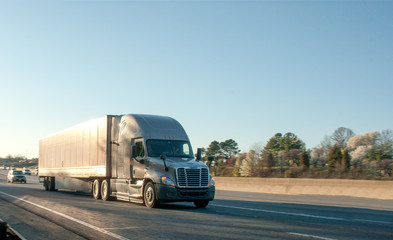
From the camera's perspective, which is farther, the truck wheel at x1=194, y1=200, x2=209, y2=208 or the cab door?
the cab door

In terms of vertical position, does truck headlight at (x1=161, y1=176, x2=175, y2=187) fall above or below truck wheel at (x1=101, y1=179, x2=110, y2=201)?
above

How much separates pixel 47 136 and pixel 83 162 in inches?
407

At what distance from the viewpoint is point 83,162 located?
79.0 ft

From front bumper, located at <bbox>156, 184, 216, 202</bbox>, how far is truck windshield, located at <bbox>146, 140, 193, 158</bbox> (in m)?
1.68

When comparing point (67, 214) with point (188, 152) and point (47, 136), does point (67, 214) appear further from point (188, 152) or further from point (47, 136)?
point (47, 136)

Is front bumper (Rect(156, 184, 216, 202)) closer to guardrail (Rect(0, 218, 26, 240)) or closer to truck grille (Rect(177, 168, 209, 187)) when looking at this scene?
truck grille (Rect(177, 168, 209, 187))

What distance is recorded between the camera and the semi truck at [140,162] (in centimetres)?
1627

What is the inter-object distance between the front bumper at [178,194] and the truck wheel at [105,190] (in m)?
5.43

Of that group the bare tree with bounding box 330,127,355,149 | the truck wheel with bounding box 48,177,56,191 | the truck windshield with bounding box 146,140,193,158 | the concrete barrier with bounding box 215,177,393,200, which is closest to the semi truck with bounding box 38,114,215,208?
the truck windshield with bounding box 146,140,193,158

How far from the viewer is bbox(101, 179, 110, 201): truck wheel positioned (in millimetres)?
20953

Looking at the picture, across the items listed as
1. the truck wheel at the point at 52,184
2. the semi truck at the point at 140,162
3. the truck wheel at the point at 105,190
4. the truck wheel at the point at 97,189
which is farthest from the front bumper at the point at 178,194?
the truck wheel at the point at 52,184

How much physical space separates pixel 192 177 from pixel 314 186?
13.7 meters

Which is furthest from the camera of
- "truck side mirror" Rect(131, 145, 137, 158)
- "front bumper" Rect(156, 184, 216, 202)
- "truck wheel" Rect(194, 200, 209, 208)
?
"truck side mirror" Rect(131, 145, 137, 158)

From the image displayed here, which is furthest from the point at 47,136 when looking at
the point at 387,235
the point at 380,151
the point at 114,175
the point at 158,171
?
the point at 380,151
